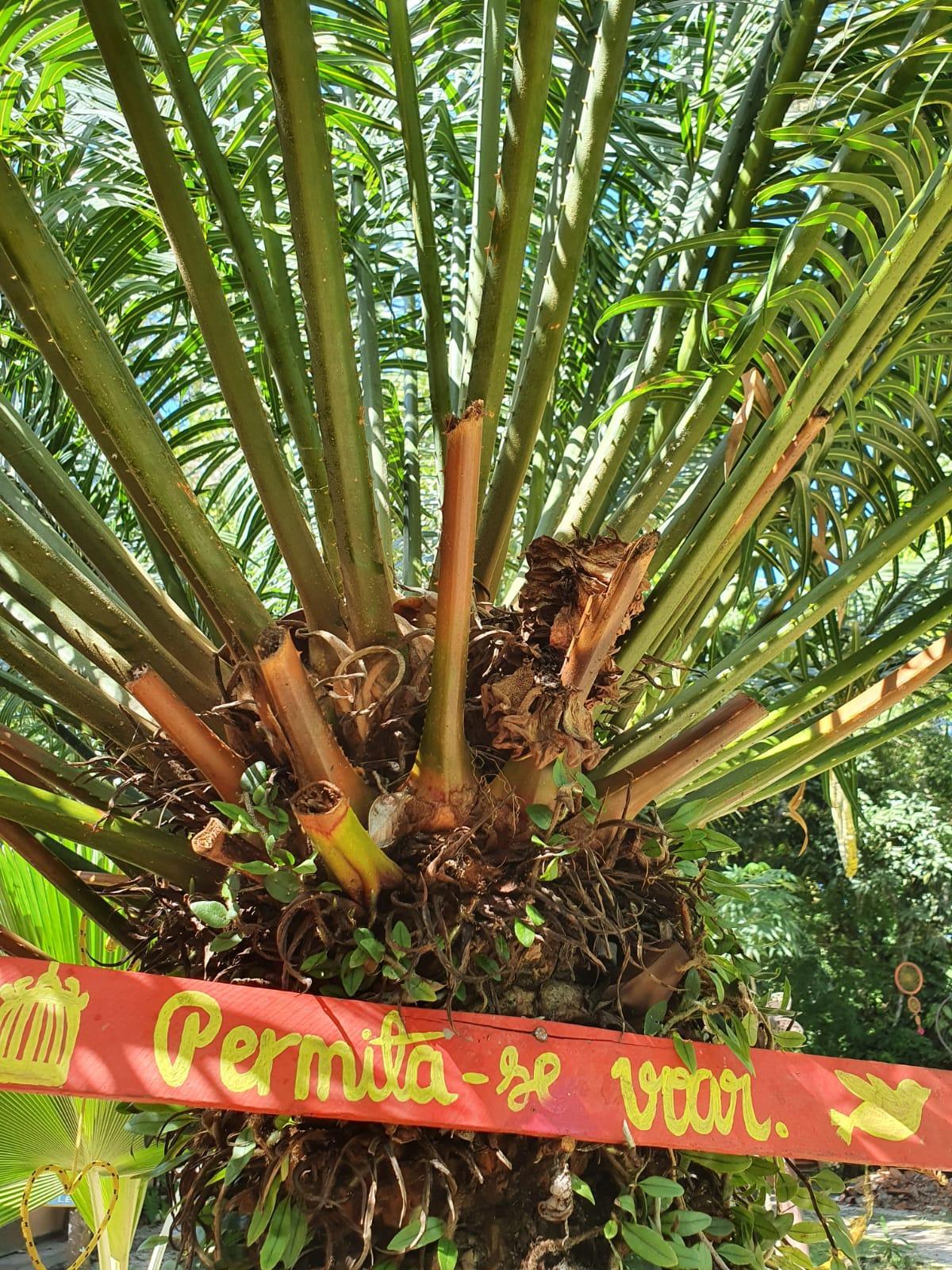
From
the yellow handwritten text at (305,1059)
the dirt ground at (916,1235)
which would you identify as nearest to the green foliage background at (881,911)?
the dirt ground at (916,1235)

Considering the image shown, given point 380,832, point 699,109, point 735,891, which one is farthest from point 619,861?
point 699,109

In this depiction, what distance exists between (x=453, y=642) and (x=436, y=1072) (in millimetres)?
439

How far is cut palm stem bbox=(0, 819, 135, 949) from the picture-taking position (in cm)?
135

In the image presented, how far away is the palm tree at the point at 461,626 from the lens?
1177 mm

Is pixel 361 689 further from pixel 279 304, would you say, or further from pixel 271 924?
pixel 279 304

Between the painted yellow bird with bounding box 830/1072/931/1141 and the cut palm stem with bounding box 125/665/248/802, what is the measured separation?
81cm

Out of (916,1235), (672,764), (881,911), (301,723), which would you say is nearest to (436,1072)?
(301,723)

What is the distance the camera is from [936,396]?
6.50 ft

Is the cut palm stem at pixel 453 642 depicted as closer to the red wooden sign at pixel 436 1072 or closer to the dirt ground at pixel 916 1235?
the red wooden sign at pixel 436 1072

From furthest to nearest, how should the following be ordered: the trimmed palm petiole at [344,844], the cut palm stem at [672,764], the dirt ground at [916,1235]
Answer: the dirt ground at [916,1235] < the cut palm stem at [672,764] < the trimmed palm petiole at [344,844]

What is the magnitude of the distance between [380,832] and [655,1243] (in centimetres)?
54

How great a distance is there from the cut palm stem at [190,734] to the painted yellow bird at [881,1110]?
81 centimetres

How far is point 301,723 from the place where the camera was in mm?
1186

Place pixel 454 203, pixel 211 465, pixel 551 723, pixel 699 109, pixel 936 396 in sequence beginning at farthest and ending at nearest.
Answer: pixel 211 465 < pixel 454 203 < pixel 936 396 < pixel 699 109 < pixel 551 723
